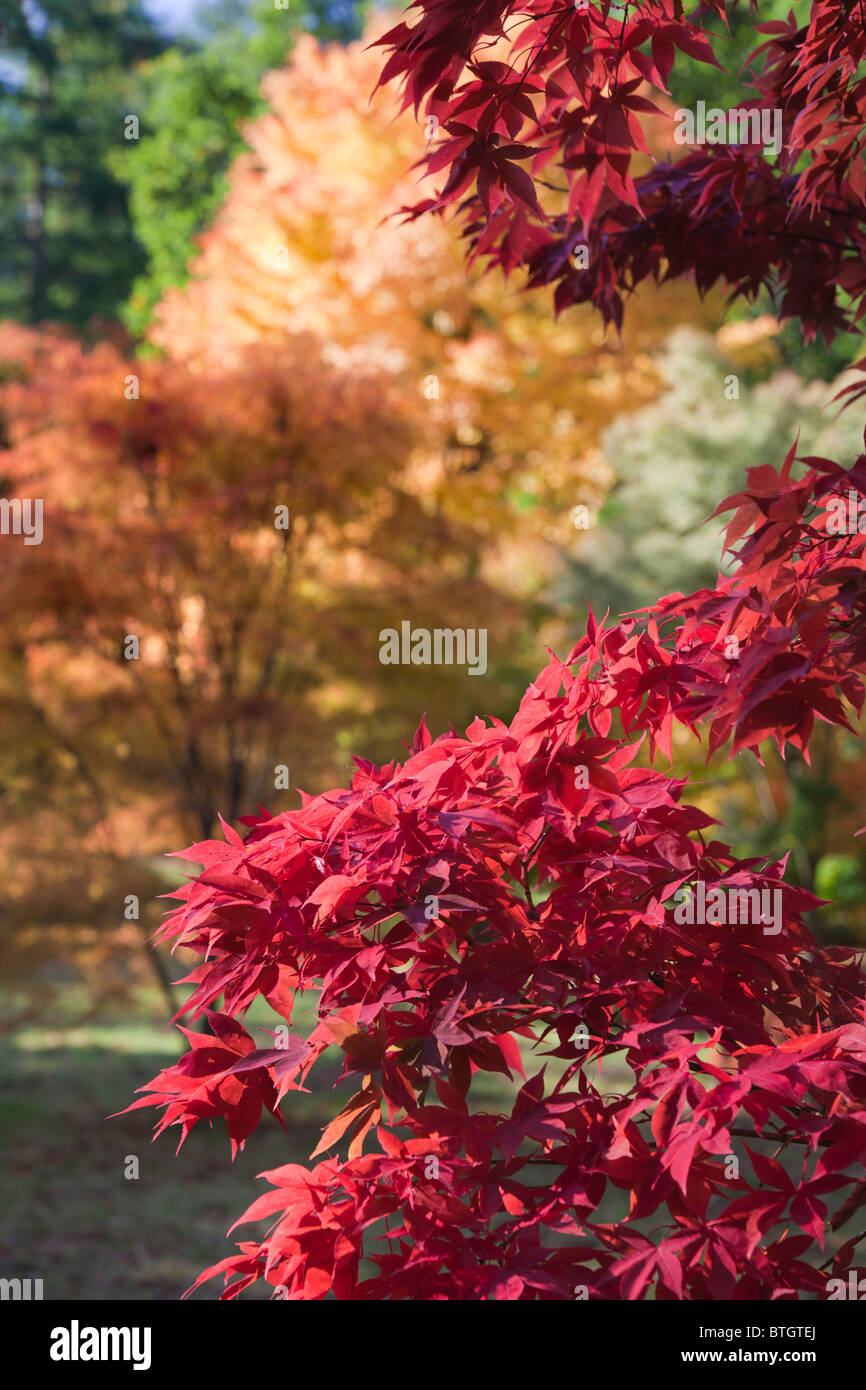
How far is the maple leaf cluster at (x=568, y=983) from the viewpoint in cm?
136

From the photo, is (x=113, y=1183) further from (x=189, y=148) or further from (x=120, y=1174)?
(x=189, y=148)

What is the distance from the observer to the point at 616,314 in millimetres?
2418

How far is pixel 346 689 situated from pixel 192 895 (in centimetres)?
576

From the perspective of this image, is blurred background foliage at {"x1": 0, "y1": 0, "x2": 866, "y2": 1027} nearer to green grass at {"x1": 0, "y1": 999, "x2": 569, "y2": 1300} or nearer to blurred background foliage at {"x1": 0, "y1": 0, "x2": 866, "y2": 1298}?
blurred background foliage at {"x1": 0, "y1": 0, "x2": 866, "y2": 1298}

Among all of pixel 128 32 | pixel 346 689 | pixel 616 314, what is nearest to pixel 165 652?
pixel 346 689

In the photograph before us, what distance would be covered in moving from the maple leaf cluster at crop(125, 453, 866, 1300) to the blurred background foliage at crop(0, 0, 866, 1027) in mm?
690

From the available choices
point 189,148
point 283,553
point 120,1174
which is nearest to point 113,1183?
point 120,1174

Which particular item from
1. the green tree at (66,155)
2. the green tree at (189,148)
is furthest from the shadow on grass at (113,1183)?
the green tree at (66,155)

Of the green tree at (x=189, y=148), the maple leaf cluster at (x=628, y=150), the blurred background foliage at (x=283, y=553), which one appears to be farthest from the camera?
the green tree at (x=189, y=148)

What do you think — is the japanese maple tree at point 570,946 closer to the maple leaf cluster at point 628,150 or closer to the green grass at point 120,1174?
the maple leaf cluster at point 628,150

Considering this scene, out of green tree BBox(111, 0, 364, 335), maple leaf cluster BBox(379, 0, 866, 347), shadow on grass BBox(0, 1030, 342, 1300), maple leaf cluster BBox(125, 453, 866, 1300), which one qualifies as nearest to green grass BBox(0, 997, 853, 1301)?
shadow on grass BBox(0, 1030, 342, 1300)

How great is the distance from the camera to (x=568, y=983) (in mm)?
1562

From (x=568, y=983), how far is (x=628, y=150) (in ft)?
4.13

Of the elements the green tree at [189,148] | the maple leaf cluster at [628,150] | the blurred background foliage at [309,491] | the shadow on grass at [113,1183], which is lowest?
the shadow on grass at [113,1183]
